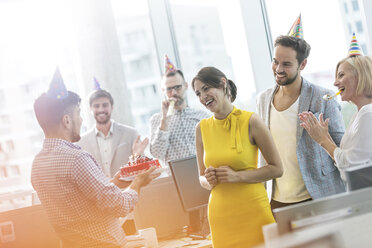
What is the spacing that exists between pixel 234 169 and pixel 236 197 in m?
0.11

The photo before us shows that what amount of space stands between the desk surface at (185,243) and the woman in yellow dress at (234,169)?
1.19 ft

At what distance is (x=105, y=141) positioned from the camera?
3146mm

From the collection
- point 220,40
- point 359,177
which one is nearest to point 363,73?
point 359,177

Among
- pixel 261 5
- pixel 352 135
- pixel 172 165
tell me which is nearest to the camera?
pixel 352 135

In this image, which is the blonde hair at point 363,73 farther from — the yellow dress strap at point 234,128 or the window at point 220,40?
the window at point 220,40

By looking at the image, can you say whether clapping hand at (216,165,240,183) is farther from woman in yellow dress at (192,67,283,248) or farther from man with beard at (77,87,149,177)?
man with beard at (77,87,149,177)

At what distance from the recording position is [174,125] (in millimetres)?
3004

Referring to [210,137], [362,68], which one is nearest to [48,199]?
[210,137]

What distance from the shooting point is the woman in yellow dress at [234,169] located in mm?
1865

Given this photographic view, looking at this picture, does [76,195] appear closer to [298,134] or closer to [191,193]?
[191,193]

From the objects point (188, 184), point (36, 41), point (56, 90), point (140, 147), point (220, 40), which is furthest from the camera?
point (220, 40)

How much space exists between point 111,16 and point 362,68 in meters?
2.72

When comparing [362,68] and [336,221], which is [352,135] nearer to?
[362,68]

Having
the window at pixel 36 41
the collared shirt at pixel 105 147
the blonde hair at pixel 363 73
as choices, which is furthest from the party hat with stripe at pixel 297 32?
the window at pixel 36 41
